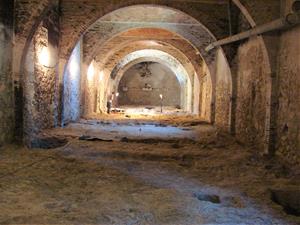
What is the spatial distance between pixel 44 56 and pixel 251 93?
5.23 meters

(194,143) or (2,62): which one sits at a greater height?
(2,62)

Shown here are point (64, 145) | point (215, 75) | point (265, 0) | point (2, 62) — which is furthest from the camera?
point (215, 75)

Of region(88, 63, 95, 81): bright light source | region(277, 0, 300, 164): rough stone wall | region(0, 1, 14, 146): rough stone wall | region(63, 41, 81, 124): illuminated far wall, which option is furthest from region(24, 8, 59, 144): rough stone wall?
region(277, 0, 300, 164): rough stone wall

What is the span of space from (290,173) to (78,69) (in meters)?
9.09

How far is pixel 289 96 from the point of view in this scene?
19.4ft

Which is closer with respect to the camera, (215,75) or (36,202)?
(36,202)

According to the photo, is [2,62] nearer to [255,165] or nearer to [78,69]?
[255,165]

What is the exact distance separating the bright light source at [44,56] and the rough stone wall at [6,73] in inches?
78.3

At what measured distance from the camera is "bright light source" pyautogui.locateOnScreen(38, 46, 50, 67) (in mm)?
8877

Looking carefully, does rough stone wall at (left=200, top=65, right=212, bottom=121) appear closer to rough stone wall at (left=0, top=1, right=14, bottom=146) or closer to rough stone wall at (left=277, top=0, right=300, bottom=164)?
rough stone wall at (left=277, top=0, right=300, bottom=164)

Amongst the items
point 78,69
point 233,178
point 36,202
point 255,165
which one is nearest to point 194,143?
point 255,165

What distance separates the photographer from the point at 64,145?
7.70 m

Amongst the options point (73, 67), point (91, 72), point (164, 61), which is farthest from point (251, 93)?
point (164, 61)

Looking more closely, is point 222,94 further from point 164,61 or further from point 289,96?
point 164,61
